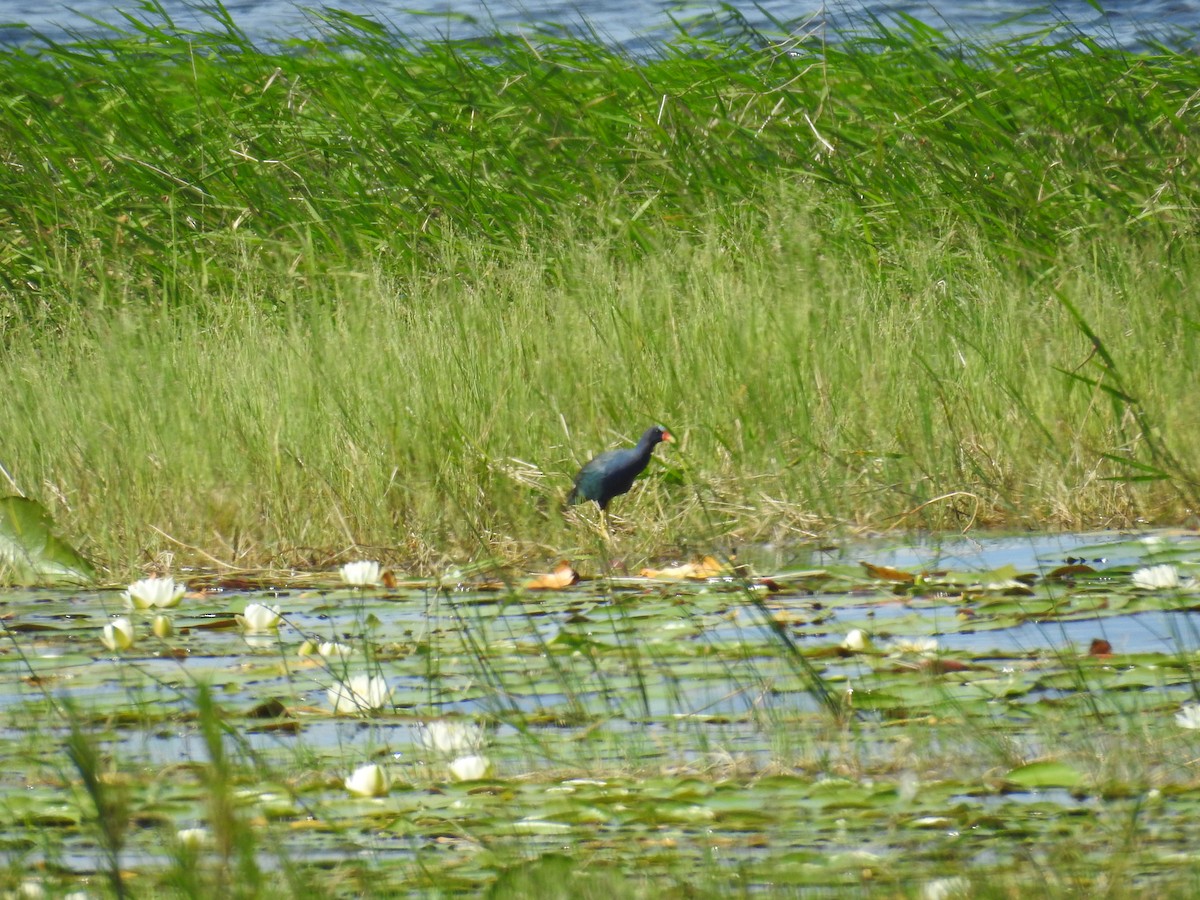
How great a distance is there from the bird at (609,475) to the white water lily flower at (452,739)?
1873 mm

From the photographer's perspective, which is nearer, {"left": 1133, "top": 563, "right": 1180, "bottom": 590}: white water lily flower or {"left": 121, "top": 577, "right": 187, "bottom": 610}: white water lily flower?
{"left": 1133, "top": 563, "right": 1180, "bottom": 590}: white water lily flower

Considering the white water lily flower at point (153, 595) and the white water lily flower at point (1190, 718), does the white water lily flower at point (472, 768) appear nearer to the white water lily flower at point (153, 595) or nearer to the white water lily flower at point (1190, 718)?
the white water lily flower at point (1190, 718)

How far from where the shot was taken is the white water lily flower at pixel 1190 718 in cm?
235

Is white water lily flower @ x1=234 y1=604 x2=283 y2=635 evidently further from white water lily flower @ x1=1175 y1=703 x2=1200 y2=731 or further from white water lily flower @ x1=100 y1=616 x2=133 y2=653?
white water lily flower @ x1=1175 y1=703 x2=1200 y2=731

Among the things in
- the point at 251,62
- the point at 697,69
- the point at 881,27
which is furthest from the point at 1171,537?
the point at 251,62

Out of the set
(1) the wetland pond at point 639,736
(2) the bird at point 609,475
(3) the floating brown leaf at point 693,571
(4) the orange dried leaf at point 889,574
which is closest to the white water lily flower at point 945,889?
(1) the wetland pond at point 639,736

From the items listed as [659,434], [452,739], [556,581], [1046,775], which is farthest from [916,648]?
[659,434]

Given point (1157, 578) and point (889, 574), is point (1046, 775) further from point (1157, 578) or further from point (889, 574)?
point (889, 574)

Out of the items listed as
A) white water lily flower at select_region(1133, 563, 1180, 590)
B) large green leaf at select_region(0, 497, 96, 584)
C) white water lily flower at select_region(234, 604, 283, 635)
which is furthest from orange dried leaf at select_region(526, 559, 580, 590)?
white water lily flower at select_region(1133, 563, 1180, 590)

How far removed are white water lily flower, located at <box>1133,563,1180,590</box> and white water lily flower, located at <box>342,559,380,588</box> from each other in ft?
5.53

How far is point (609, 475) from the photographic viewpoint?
431 cm

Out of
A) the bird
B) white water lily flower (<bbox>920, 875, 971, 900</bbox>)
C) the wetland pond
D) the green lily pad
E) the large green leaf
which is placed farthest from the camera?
the bird

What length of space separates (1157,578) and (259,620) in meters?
1.82

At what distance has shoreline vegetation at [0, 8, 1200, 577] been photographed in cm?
447
